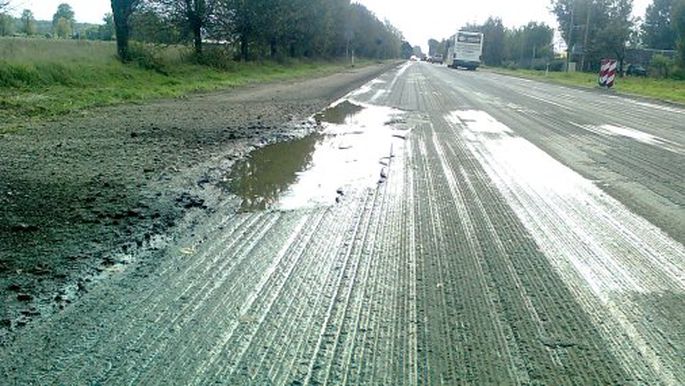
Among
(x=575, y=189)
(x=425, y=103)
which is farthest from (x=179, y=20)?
(x=575, y=189)

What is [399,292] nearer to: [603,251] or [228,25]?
[603,251]

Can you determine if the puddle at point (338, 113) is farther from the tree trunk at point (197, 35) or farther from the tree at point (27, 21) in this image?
the tree trunk at point (197, 35)

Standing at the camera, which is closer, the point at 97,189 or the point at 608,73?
the point at 97,189

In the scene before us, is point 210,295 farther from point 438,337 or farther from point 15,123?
point 15,123

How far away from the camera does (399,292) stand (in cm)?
334

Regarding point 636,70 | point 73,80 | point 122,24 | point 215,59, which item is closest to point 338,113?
point 73,80

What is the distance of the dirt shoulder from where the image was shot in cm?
344

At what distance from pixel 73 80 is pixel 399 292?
1494 cm

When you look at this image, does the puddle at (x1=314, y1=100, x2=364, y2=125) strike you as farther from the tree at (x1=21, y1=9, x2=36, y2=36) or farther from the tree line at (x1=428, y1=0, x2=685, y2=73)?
the tree line at (x1=428, y1=0, x2=685, y2=73)

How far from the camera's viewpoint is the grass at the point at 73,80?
36.2ft

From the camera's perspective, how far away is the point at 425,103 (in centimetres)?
1656

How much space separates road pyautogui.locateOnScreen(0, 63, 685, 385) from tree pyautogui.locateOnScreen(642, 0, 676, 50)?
81.3 m

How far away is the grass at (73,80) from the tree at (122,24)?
17.7 inches

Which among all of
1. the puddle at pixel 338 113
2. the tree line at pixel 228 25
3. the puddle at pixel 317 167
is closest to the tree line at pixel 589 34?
the tree line at pixel 228 25
